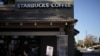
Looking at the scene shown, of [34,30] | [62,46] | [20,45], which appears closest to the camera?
[62,46]

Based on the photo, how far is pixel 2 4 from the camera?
704 inches

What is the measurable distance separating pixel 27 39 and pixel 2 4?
335 centimetres

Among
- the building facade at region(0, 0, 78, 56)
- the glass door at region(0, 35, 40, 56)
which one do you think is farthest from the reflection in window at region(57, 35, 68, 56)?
the glass door at region(0, 35, 40, 56)

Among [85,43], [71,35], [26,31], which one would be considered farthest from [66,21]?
[85,43]

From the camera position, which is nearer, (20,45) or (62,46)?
(62,46)

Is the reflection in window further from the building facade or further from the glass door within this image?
the glass door

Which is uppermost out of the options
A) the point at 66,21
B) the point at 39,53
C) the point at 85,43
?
the point at 66,21

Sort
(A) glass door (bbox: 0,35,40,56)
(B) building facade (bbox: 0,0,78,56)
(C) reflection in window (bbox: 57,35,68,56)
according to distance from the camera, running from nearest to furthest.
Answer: (C) reflection in window (bbox: 57,35,68,56) < (B) building facade (bbox: 0,0,78,56) < (A) glass door (bbox: 0,35,40,56)

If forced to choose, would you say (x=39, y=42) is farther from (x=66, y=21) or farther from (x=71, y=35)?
(x=66, y=21)

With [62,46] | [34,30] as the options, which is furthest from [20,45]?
[62,46]

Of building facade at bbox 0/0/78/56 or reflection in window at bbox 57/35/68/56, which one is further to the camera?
building facade at bbox 0/0/78/56

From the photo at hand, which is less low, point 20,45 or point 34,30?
point 34,30

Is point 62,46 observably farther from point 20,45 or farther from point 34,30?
point 20,45

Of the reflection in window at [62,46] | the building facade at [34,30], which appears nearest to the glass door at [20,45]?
the building facade at [34,30]
